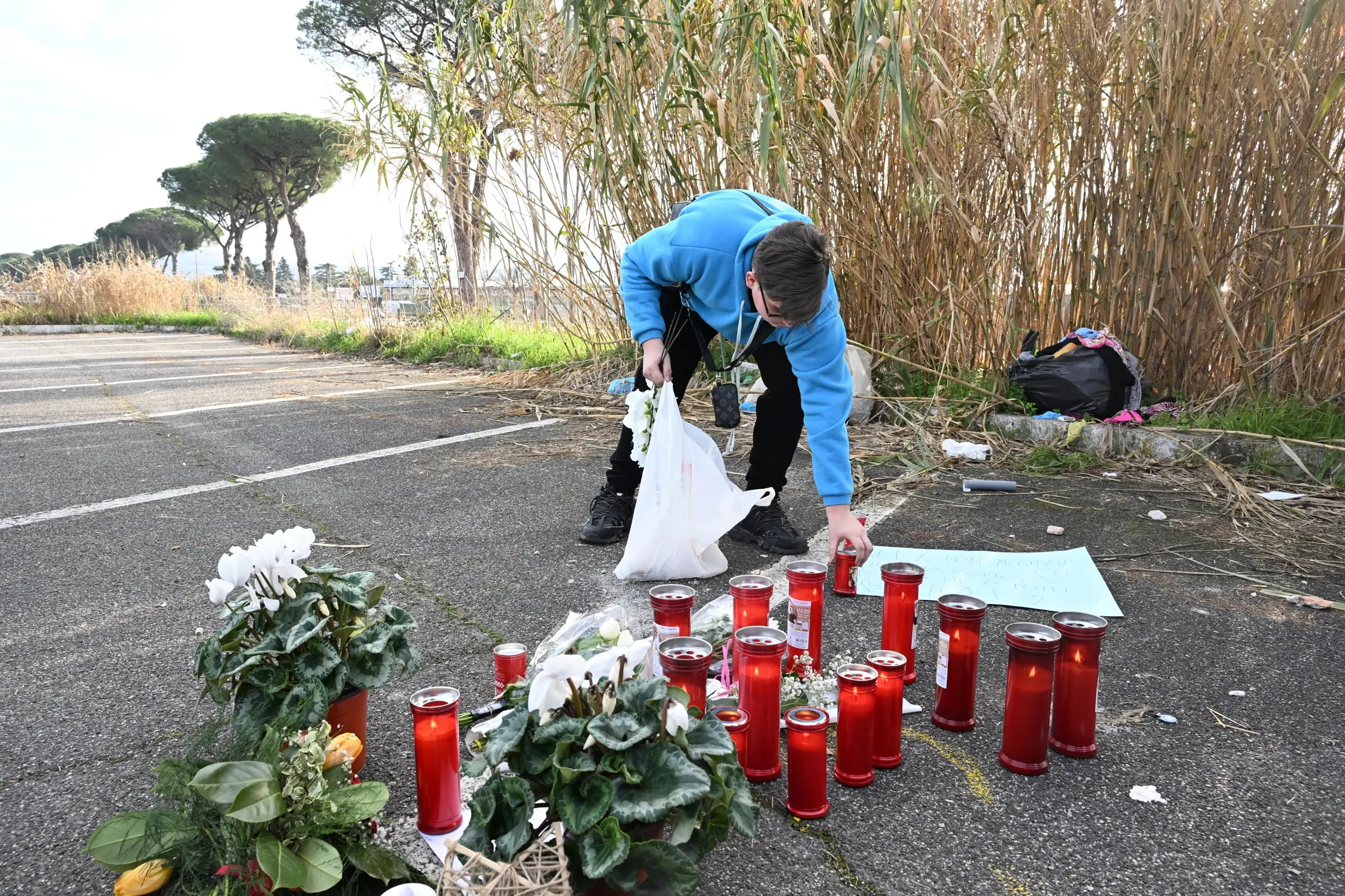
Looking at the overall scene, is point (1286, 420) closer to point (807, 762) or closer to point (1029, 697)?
point (1029, 697)

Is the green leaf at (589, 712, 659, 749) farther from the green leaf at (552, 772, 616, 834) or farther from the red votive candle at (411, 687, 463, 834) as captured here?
the red votive candle at (411, 687, 463, 834)

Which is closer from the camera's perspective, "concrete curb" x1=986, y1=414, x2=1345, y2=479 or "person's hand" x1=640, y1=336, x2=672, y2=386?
"person's hand" x1=640, y1=336, x2=672, y2=386

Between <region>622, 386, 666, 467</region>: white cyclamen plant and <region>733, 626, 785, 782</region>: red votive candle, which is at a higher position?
<region>622, 386, 666, 467</region>: white cyclamen plant

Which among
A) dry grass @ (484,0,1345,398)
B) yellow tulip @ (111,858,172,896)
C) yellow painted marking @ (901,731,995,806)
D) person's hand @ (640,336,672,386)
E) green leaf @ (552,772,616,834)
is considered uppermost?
dry grass @ (484,0,1345,398)

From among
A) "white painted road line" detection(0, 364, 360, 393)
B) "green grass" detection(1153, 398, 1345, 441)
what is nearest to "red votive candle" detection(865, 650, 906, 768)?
"green grass" detection(1153, 398, 1345, 441)

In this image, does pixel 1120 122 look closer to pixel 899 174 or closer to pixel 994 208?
pixel 994 208

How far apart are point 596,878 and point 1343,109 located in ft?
15.3

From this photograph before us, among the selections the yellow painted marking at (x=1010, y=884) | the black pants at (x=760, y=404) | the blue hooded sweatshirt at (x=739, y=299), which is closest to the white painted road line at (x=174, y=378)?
the black pants at (x=760, y=404)

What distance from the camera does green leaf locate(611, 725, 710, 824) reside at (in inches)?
42.9

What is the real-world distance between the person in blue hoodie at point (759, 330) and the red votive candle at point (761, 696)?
73 cm

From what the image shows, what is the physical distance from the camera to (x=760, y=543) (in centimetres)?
303

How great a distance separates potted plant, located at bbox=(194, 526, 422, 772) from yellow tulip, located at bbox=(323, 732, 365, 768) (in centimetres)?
5

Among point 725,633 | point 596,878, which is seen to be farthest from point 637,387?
point 596,878

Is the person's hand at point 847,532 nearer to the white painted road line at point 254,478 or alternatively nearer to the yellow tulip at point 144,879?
the yellow tulip at point 144,879
